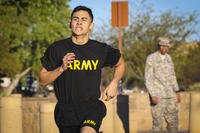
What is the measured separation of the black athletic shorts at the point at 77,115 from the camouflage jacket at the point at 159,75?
185 inches

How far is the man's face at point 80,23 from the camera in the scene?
515 centimetres

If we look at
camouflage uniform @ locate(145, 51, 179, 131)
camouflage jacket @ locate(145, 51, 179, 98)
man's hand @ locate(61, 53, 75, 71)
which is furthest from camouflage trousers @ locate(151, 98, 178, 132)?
man's hand @ locate(61, 53, 75, 71)

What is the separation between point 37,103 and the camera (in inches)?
462

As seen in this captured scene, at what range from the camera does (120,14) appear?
12305 mm

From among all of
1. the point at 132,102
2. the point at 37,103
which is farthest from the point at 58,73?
the point at 132,102

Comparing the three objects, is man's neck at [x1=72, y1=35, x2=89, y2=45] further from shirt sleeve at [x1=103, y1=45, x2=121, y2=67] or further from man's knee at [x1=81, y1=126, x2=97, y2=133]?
man's knee at [x1=81, y1=126, x2=97, y2=133]

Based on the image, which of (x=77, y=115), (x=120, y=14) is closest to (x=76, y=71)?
(x=77, y=115)

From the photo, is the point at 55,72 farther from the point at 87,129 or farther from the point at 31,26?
the point at 31,26

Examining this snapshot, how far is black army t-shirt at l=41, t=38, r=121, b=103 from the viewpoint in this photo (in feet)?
16.7

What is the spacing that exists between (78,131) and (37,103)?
6.74 m

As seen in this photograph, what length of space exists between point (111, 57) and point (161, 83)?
4.62m

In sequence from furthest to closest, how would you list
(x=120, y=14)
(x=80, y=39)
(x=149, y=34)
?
(x=149, y=34) → (x=120, y=14) → (x=80, y=39)

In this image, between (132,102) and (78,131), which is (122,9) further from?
(78,131)

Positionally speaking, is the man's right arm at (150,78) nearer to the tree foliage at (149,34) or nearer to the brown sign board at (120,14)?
the brown sign board at (120,14)
